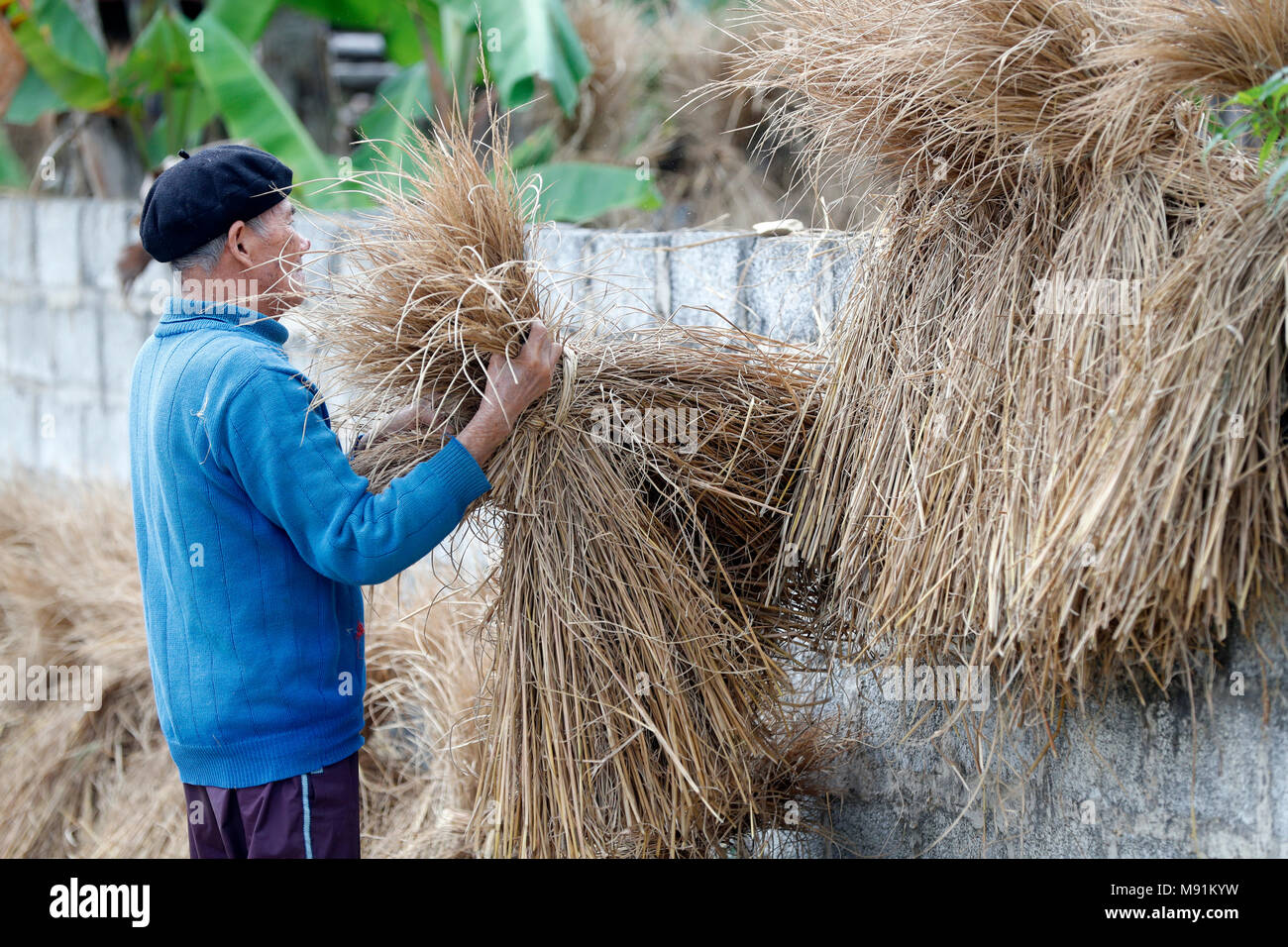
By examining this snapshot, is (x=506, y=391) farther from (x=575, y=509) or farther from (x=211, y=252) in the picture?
(x=211, y=252)

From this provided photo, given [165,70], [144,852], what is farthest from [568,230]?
[165,70]

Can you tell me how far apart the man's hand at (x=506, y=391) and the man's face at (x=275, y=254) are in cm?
36

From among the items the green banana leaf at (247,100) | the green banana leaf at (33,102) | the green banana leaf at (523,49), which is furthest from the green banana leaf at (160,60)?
the green banana leaf at (523,49)

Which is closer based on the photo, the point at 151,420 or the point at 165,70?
the point at 151,420

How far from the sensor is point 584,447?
66.4 inches

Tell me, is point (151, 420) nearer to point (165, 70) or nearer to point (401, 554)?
point (401, 554)

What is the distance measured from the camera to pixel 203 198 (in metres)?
1.68

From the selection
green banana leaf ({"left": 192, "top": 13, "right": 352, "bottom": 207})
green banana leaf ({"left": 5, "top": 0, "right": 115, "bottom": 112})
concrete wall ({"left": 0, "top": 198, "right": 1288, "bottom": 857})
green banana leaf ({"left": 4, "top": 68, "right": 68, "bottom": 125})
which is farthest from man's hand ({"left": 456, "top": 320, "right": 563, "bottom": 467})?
green banana leaf ({"left": 4, "top": 68, "right": 68, "bottom": 125})

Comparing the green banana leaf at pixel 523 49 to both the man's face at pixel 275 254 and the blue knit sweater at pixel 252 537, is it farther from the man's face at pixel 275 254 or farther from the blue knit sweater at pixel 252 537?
the blue knit sweater at pixel 252 537

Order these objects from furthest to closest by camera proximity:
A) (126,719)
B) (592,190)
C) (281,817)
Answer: (592,190), (126,719), (281,817)

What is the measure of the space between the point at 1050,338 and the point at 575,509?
719mm

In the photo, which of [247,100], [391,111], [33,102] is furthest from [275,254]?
[33,102]

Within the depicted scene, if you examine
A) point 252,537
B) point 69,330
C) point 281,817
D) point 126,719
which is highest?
point 69,330

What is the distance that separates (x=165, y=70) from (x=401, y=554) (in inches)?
203
